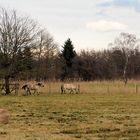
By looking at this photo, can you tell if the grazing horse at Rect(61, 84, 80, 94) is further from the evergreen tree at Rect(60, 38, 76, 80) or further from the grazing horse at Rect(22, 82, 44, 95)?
the evergreen tree at Rect(60, 38, 76, 80)

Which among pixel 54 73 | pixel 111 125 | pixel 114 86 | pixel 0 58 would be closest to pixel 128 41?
pixel 54 73

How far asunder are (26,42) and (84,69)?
128 feet

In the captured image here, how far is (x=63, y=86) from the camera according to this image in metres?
52.2

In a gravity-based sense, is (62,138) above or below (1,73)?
below

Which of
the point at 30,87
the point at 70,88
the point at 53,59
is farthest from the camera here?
the point at 53,59

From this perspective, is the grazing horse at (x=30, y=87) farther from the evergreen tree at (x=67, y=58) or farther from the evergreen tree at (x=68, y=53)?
the evergreen tree at (x=68, y=53)

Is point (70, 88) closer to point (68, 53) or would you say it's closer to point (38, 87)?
point (38, 87)

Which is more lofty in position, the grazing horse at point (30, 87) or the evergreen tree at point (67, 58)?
the evergreen tree at point (67, 58)

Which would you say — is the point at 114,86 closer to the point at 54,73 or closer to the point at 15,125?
the point at 54,73

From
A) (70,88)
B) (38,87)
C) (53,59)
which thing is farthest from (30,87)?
(53,59)

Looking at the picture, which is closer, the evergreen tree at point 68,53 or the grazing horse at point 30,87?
the grazing horse at point 30,87

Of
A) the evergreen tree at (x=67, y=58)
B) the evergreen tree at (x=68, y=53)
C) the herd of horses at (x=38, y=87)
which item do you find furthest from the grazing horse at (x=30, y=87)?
the evergreen tree at (x=68, y=53)

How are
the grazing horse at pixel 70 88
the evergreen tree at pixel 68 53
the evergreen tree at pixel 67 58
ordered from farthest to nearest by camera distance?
the evergreen tree at pixel 68 53
the evergreen tree at pixel 67 58
the grazing horse at pixel 70 88

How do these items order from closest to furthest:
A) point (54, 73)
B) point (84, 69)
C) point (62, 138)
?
point (62, 138) → point (54, 73) → point (84, 69)
